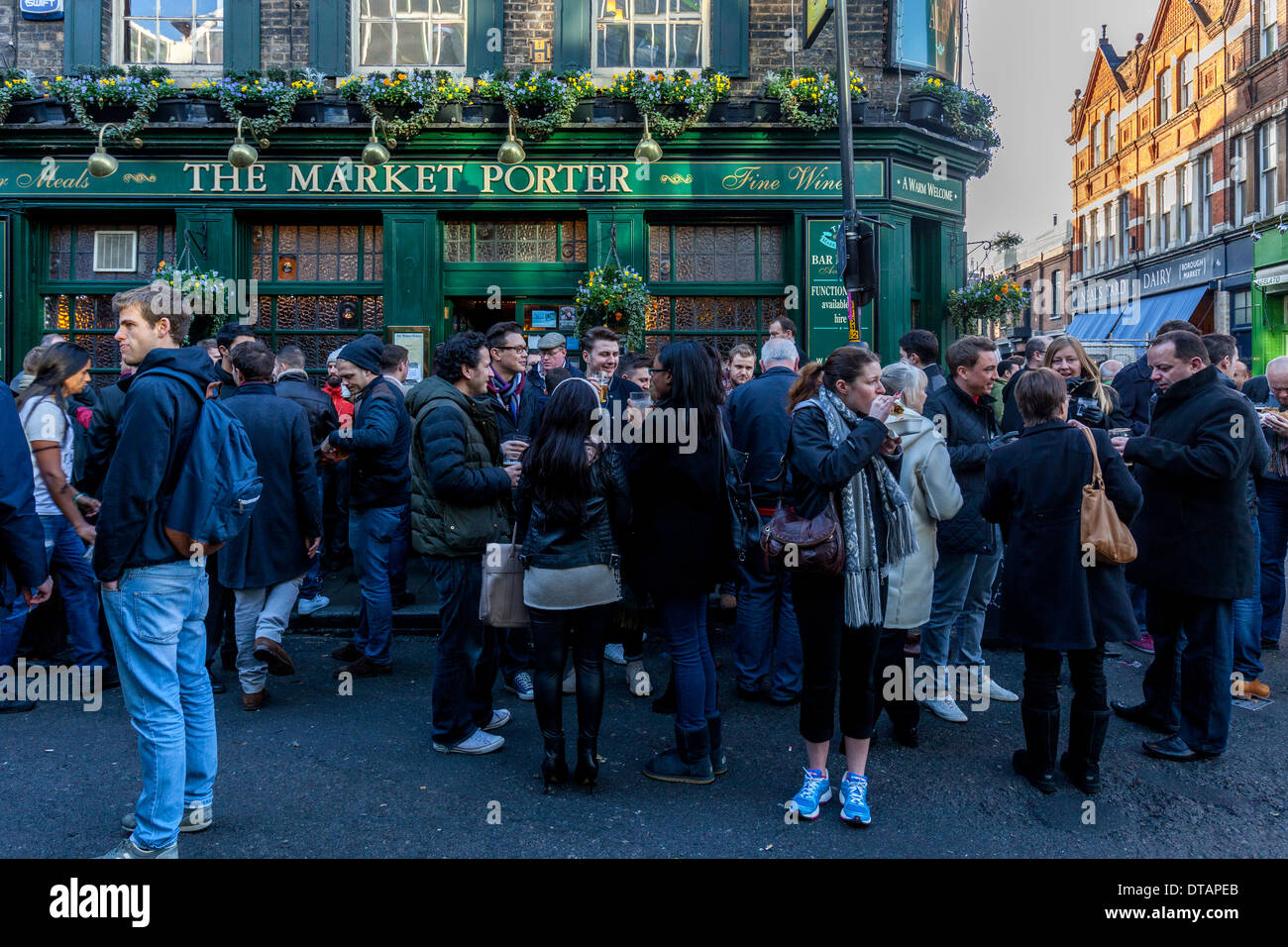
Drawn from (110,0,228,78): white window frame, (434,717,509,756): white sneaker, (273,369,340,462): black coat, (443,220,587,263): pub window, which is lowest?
(434,717,509,756): white sneaker

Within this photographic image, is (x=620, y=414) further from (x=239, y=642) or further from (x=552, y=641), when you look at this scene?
(x=239, y=642)

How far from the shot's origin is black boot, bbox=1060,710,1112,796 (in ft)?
13.0

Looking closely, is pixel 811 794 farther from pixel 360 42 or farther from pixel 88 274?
pixel 88 274

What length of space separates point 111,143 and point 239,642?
8.09m

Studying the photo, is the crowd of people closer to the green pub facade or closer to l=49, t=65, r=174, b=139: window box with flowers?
the green pub facade

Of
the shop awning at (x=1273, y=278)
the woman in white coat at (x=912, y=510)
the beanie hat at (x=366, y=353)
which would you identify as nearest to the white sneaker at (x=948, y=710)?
the woman in white coat at (x=912, y=510)

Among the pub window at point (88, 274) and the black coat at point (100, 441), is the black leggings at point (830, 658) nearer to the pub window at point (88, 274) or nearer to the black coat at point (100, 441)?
the black coat at point (100, 441)

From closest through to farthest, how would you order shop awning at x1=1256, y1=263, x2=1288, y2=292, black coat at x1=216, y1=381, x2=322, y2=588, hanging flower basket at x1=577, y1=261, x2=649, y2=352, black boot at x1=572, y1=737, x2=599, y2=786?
black boot at x1=572, y1=737, x2=599, y2=786 → black coat at x1=216, y1=381, x2=322, y2=588 → hanging flower basket at x1=577, y1=261, x2=649, y2=352 → shop awning at x1=1256, y1=263, x2=1288, y2=292

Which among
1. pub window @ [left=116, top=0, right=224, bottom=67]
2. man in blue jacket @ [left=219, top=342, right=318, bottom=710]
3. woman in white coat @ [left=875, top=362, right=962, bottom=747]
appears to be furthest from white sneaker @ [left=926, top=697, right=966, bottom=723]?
pub window @ [left=116, top=0, right=224, bottom=67]

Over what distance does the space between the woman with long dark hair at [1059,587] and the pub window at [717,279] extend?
6.97m

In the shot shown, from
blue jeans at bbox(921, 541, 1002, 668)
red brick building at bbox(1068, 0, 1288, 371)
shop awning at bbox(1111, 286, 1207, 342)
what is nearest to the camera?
blue jeans at bbox(921, 541, 1002, 668)

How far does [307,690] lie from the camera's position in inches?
211

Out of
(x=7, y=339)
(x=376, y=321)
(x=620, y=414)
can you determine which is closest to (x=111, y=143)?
(x=7, y=339)
